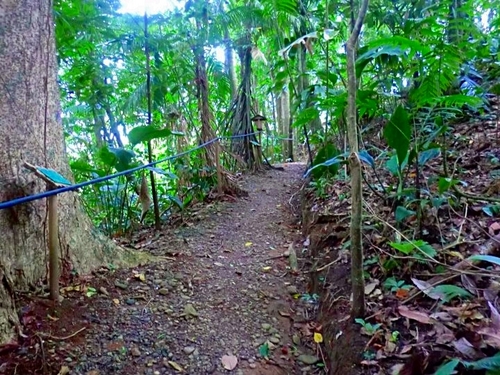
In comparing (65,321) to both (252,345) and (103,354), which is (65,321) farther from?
(252,345)

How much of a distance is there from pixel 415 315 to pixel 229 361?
2.48ft

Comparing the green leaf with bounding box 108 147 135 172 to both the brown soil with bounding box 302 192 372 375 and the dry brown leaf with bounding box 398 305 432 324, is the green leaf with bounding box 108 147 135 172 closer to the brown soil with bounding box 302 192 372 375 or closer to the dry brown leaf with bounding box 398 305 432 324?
the brown soil with bounding box 302 192 372 375

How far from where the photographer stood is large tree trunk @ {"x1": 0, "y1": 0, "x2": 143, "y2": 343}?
1.51 m

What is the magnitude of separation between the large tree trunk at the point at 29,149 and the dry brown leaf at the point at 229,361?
0.79 meters

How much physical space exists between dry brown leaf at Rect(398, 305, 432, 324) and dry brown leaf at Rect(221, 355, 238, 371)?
69 centimetres

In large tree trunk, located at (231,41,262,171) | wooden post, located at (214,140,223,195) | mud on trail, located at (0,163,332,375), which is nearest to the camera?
mud on trail, located at (0,163,332,375)

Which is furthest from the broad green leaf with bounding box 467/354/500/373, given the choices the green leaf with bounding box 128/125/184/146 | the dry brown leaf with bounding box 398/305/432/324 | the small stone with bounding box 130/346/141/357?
the green leaf with bounding box 128/125/184/146

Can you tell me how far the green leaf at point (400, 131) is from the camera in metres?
1.49

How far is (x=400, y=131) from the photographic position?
1.51 metres

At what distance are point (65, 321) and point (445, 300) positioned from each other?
1472 millimetres

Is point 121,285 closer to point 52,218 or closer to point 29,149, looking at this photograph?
point 52,218

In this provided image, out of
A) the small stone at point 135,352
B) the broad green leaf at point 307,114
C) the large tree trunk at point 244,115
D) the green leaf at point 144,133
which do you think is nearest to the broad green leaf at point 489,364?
the small stone at point 135,352

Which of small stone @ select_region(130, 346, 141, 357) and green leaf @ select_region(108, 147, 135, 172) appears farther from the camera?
green leaf @ select_region(108, 147, 135, 172)

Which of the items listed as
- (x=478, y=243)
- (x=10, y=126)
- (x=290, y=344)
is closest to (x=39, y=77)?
(x=10, y=126)
